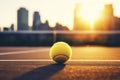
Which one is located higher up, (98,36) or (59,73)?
(59,73)

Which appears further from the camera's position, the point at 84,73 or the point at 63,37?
the point at 63,37

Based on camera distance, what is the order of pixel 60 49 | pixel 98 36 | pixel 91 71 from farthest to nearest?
pixel 98 36 → pixel 60 49 → pixel 91 71

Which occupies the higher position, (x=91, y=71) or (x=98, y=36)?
(x=91, y=71)

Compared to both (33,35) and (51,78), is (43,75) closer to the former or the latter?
(51,78)

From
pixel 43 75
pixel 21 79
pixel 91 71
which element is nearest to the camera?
pixel 21 79

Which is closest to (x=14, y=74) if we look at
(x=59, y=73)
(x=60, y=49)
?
(x=59, y=73)

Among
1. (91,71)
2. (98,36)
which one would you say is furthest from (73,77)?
(98,36)

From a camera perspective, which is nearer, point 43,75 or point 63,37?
point 43,75

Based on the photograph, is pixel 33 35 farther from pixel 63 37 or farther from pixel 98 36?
pixel 98 36

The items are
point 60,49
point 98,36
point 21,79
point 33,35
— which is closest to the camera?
point 21,79
